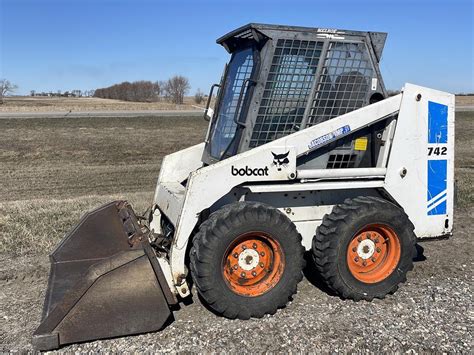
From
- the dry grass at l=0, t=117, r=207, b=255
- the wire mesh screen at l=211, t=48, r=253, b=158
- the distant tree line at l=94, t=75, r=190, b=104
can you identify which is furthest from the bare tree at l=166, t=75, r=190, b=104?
the wire mesh screen at l=211, t=48, r=253, b=158

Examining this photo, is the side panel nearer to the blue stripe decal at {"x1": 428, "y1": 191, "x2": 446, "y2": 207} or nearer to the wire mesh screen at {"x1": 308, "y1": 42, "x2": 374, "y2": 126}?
the blue stripe decal at {"x1": 428, "y1": 191, "x2": 446, "y2": 207}

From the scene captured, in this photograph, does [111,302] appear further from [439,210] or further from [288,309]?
[439,210]

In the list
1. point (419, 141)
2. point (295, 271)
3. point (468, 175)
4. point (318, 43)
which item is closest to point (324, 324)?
point (295, 271)

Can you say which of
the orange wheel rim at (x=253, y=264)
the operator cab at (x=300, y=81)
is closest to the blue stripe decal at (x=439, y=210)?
the operator cab at (x=300, y=81)

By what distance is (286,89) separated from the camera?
4.41 m

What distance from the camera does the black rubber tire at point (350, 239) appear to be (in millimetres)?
4152

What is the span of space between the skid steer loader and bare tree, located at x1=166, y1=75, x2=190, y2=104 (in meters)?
59.9

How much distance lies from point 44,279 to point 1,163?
9.56 meters

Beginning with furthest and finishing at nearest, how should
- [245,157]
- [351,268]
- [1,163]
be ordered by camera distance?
[1,163]
[351,268]
[245,157]

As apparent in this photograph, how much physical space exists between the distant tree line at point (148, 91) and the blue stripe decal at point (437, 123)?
59735 mm

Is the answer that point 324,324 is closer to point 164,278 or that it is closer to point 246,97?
point 164,278

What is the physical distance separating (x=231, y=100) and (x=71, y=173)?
7695 millimetres

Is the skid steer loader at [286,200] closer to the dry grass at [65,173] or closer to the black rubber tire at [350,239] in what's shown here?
the black rubber tire at [350,239]

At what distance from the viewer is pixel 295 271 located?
13.4 feet
